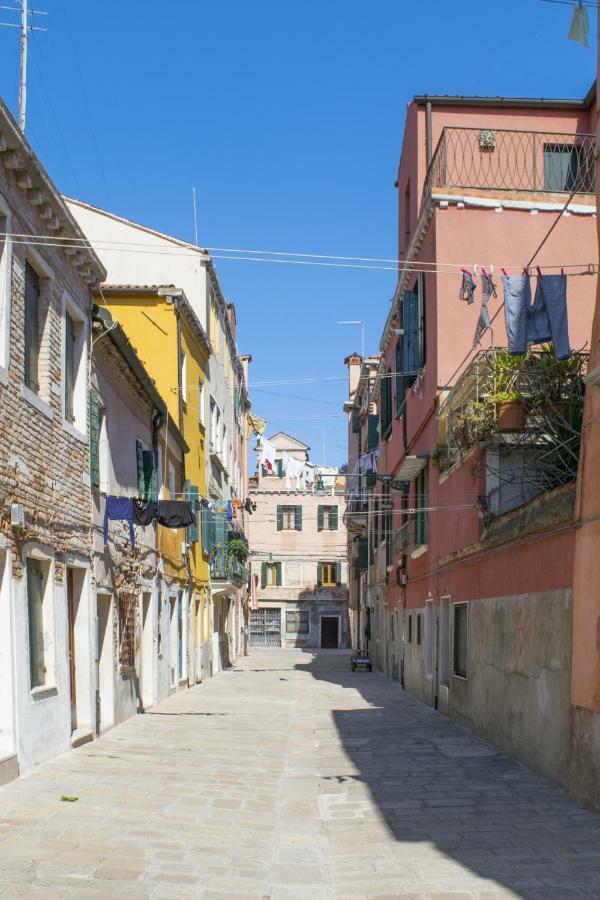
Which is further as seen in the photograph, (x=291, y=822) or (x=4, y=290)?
(x=4, y=290)

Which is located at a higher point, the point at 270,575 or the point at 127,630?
the point at 127,630

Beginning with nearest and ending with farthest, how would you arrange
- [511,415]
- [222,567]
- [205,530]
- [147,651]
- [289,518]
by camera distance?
[511,415] → [147,651] → [205,530] → [222,567] → [289,518]

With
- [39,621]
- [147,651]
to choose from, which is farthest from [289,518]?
[39,621]

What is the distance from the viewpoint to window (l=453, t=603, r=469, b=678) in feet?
51.2

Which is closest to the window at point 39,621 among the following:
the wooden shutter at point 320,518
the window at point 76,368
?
the window at point 76,368

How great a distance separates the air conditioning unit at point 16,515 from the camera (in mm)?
9195

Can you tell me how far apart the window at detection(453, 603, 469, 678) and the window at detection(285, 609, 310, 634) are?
37.8 metres

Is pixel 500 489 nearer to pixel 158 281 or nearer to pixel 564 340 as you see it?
pixel 564 340

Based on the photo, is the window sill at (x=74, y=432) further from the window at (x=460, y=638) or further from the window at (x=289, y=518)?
the window at (x=289, y=518)

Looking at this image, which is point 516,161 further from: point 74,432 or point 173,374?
point 74,432

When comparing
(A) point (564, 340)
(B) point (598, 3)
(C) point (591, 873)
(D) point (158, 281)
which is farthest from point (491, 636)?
(D) point (158, 281)

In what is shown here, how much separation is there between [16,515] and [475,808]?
196 inches

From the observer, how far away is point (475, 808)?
28.0ft

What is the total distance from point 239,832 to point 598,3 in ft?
24.3
